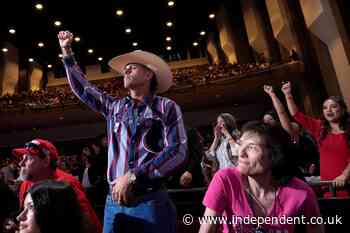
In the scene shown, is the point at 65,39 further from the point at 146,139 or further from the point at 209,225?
the point at 209,225

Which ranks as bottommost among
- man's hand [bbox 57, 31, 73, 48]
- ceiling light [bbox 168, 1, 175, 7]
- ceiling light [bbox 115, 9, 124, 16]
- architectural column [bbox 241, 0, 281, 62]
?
man's hand [bbox 57, 31, 73, 48]

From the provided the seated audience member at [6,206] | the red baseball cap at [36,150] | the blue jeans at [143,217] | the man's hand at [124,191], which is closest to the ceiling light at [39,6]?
the red baseball cap at [36,150]

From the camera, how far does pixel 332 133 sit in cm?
304

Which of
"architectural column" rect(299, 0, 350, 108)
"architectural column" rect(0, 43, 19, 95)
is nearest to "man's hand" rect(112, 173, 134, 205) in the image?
"architectural column" rect(299, 0, 350, 108)

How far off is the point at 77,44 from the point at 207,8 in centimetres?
803

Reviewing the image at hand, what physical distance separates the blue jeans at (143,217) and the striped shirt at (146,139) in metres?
0.14

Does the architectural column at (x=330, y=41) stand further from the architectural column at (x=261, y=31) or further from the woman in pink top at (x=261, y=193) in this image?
the woman in pink top at (x=261, y=193)

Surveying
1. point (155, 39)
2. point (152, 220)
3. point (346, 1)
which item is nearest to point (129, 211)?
→ point (152, 220)

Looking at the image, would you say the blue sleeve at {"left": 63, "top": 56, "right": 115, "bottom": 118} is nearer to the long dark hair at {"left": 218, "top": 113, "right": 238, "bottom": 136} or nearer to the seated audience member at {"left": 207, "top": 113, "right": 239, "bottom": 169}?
the seated audience member at {"left": 207, "top": 113, "right": 239, "bottom": 169}

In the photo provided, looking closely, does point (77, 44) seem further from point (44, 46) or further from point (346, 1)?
point (346, 1)

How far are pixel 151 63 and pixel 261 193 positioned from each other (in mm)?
976

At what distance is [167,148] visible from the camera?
1.63m

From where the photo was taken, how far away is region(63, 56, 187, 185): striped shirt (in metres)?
1.59

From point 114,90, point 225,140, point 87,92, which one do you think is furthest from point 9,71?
point 87,92
